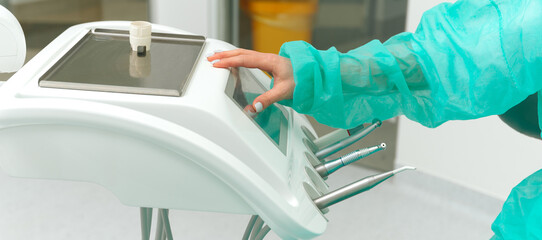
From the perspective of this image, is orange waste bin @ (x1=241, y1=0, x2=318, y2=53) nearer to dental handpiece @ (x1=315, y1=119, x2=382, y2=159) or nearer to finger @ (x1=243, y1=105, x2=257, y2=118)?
dental handpiece @ (x1=315, y1=119, x2=382, y2=159)

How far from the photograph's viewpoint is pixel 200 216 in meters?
2.36

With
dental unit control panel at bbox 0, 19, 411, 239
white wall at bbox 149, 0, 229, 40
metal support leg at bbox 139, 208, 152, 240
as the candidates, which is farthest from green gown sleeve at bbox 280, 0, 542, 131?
white wall at bbox 149, 0, 229, 40

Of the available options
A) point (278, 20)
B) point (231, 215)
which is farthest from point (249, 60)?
point (278, 20)

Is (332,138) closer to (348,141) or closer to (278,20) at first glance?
(348,141)

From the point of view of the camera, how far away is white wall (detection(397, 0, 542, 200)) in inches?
89.5

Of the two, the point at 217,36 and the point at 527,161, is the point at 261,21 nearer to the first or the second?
the point at 217,36

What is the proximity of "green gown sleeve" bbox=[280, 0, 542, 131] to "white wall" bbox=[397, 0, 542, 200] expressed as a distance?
1377mm

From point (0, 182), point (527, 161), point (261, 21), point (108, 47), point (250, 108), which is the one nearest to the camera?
point (250, 108)

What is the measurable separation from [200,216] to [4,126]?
1.64 meters

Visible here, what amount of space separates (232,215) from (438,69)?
1.58m

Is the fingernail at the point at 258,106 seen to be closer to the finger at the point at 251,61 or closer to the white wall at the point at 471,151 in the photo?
the finger at the point at 251,61

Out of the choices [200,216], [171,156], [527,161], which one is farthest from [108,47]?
[527,161]

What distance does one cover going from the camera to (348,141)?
1.04m

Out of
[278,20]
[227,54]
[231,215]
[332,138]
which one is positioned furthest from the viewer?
[278,20]
